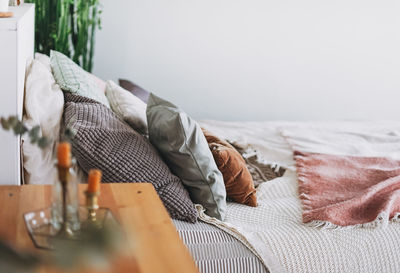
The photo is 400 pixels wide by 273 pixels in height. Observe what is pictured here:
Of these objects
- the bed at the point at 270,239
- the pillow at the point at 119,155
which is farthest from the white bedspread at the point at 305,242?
the pillow at the point at 119,155

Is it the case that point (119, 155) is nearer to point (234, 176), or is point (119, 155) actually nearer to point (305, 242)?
point (234, 176)

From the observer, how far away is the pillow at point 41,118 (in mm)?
1666

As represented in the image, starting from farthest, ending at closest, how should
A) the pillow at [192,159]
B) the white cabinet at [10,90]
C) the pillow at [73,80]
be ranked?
the pillow at [73,80]
the pillow at [192,159]
the white cabinet at [10,90]

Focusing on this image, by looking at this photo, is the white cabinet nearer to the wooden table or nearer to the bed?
the bed

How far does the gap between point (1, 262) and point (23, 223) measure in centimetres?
48

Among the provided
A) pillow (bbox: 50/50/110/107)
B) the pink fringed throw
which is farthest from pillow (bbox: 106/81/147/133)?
the pink fringed throw

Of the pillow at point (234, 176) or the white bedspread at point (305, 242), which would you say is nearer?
the white bedspread at point (305, 242)

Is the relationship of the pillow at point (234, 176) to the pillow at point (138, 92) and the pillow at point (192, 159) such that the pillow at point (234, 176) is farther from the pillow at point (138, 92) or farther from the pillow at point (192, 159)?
the pillow at point (138, 92)

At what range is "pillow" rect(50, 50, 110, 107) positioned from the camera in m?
1.94

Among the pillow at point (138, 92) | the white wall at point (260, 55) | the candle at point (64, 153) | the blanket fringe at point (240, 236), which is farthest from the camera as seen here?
the white wall at point (260, 55)

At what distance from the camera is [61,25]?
9.29 ft

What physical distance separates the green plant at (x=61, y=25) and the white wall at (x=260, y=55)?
16.6 inches

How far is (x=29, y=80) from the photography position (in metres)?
1.80

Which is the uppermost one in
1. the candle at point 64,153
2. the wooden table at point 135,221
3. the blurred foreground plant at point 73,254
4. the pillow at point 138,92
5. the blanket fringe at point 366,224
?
the blurred foreground plant at point 73,254
